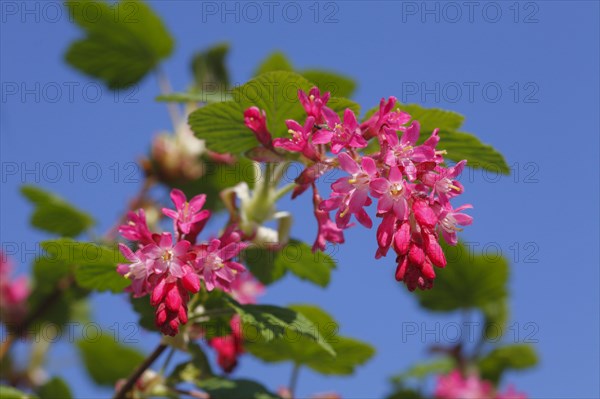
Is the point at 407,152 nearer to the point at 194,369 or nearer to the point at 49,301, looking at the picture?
the point at 194,369

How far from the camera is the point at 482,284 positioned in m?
4.52

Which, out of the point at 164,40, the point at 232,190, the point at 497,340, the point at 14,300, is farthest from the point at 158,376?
the point at 497,340

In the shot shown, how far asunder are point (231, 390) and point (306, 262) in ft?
1.46

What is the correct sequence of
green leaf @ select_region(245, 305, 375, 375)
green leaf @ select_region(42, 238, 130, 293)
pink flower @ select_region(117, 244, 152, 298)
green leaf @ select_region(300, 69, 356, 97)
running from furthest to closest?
green leaf @ select_region(300, 69, 356, 97)
green leaf @ select_region(245, 305, 375, 375)
green leaf @ select_region(42, 238, 130, 293)
pink flower @ select_region(117, 244, 152, 298)

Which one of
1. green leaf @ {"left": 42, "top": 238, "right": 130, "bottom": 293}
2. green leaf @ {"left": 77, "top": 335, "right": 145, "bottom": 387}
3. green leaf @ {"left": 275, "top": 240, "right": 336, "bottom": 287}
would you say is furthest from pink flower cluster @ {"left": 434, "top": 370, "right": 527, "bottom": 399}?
green leaf @ {"left": 42, "top": 238, "right": 130, "bottom": 293}

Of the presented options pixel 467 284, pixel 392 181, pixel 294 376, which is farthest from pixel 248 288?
pixel 467 284

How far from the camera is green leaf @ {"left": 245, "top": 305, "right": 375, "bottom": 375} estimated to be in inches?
92.1

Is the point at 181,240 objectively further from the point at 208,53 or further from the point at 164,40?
the point at 208,53

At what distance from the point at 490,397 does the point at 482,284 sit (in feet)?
2.44

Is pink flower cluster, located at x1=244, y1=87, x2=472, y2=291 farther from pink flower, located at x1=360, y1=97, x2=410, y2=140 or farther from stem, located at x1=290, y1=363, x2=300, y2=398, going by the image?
stem, located at x1=290, y1=363, x2=300, y2=398

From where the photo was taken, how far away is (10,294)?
13.5 ft

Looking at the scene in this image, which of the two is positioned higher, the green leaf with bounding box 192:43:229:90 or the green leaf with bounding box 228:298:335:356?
the green leaf with bounding box 192:43:229:90

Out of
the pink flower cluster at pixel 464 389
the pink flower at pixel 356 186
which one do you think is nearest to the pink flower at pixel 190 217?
the pink flower at pixel 356 186

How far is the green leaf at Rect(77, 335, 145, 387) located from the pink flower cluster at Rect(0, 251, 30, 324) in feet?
1.58
